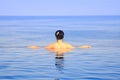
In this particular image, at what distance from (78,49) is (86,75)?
688 cm

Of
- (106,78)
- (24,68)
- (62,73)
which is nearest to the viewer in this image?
(106,78)

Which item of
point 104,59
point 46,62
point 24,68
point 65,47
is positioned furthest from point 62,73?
point 65,47

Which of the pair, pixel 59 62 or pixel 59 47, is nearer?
pixel 59 62

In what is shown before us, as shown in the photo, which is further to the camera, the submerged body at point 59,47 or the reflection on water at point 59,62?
the submerged body at point 59,47

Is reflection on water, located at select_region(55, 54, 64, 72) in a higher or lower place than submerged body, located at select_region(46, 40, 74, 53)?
lower

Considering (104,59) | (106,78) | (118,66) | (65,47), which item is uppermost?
(65,47)

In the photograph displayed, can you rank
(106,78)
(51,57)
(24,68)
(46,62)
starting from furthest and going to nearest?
(51,57) < (46,62) < (24,68) < (106,78)

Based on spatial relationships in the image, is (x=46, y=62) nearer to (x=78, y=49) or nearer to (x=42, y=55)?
(x=42, y=55)

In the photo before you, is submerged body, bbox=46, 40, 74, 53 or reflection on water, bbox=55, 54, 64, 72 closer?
reflection on water, bbox=55, 54, 64, 72

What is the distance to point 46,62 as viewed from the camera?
14664 mm

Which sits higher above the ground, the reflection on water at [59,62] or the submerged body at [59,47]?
the submerged body at [59,47]

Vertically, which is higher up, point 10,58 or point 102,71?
point 10,58

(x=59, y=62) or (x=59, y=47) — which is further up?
(x=59, y=47)

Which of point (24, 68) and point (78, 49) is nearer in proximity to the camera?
point (24, 68)
